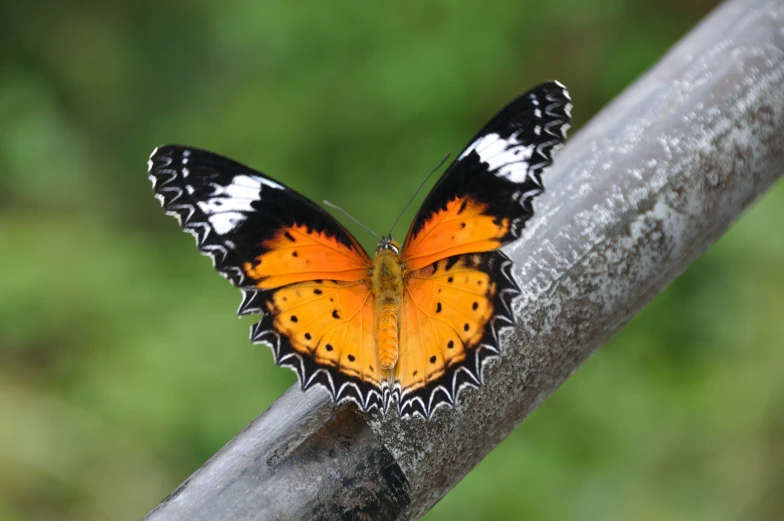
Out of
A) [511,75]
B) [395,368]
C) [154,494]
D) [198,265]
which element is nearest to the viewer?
[395,368]

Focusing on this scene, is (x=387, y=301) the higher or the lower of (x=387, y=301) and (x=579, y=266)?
the higher

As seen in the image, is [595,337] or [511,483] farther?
[511,483]

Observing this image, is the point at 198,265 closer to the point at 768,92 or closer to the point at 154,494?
the point at 154,494

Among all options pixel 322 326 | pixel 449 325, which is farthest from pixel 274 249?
pixel 449 325

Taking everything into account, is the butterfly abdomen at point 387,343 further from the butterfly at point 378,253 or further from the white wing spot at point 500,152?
the white wing spot at point 500,152

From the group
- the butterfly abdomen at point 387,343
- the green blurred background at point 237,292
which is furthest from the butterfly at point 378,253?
the green blurred background at point 237,292

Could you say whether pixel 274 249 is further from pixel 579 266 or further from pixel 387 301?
pixel 579 266

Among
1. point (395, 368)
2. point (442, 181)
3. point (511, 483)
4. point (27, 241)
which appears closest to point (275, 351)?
point (395, 368)
